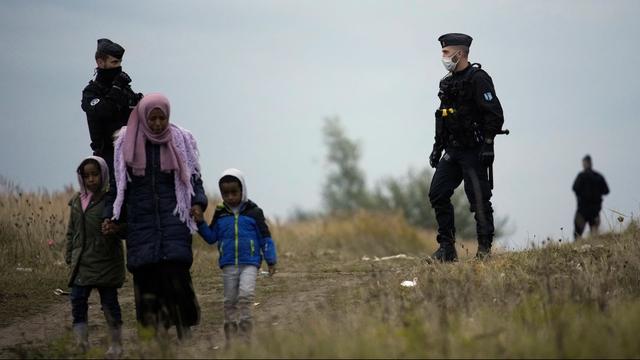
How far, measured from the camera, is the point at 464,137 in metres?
11.4

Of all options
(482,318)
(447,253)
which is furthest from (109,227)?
(447,253)

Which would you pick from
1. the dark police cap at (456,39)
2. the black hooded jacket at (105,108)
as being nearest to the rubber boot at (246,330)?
the black hooded jacket at (105,108)

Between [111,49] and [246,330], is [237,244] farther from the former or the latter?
[111,49]

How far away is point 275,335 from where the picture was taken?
7160mm

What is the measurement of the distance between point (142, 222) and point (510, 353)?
3058 mm

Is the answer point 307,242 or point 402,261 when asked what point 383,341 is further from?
point 307,242

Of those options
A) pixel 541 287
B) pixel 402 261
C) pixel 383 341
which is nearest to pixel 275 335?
pixel 383 341

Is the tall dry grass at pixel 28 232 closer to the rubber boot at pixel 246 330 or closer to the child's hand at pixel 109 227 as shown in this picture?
the child's hand at pixel 109 227

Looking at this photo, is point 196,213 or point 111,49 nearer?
point 196,213

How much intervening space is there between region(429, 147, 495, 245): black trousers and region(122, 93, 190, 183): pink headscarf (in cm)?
404

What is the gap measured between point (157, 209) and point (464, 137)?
4.31 metres

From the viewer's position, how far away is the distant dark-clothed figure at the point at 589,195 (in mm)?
23031

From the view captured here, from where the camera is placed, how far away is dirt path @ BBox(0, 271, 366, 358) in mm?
8805

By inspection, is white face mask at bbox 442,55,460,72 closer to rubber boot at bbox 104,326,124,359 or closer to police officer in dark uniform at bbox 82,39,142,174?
police officer in dark uniform at bbox 82,39,142,174
